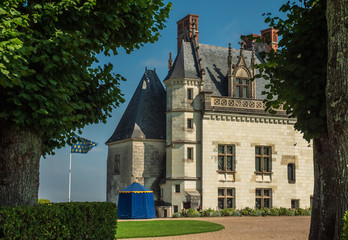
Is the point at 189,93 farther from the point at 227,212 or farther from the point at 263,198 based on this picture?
the point at 263,198

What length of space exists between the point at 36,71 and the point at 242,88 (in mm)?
23956

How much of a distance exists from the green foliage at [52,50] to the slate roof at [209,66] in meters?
18.7

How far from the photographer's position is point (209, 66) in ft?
108

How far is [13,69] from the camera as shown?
8906mm

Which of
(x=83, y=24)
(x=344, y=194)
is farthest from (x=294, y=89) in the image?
(x=83, y=24)

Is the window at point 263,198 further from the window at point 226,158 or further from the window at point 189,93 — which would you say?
the window at point 189,93

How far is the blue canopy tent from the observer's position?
27.5 meters

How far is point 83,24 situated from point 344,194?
6542mm

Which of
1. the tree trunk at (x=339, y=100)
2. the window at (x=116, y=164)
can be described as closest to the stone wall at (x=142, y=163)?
the window at (x=116, y=164)

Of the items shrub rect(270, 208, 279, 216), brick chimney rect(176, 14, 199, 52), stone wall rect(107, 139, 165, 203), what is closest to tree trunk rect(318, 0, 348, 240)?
stone wall rect(107, 139, 165, 203)

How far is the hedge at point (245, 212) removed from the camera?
1116 inches

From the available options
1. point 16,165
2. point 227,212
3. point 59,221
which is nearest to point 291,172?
point 227,212

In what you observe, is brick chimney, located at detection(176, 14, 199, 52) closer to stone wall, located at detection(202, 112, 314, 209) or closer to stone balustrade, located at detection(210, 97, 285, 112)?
stone balustrade, located at detection(210, 97, 285, 112)

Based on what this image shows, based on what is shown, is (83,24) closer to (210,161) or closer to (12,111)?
(12,111)
